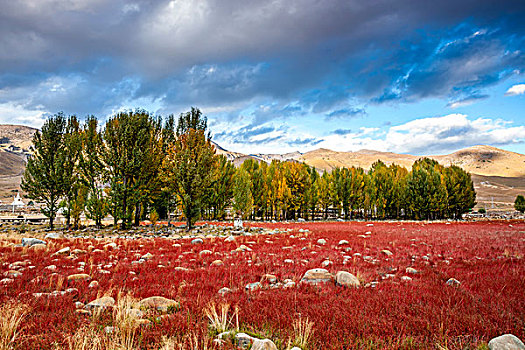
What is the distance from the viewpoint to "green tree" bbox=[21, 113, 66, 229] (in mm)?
23922

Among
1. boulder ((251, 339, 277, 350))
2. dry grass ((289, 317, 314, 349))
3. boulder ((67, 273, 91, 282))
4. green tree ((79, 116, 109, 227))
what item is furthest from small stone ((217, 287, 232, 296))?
green tree ((79, 116, 109, 227))

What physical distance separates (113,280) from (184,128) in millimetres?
22258

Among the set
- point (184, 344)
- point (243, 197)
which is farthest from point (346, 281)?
point (243, 197)

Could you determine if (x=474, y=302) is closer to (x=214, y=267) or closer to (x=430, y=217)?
(x=214, y=267)

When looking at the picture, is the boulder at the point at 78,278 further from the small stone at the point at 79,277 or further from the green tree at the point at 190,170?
the green tree at the point at 190,170

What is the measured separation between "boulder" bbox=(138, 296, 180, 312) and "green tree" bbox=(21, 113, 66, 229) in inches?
990

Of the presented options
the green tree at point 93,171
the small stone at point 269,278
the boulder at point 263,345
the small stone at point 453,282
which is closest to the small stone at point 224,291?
the small stone at point 269,278

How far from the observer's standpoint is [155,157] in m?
26.4

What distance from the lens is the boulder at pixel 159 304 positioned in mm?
4995

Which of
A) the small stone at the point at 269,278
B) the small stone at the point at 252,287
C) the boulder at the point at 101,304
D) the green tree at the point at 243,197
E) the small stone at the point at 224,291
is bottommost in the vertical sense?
the small stone at the point at 269,278

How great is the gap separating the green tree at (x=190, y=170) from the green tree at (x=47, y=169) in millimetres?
9748

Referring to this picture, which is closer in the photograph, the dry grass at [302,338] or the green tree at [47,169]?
the dry grass at [302,338]

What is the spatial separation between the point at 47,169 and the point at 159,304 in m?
26.4

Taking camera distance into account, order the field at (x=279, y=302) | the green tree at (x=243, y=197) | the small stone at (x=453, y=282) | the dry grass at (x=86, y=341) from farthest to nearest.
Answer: the green tree at (x=243, y=197) < the small stone at (x=453, y=282) < the field at (x=279, y=302) < the dry grass at (x=86, y=341)
